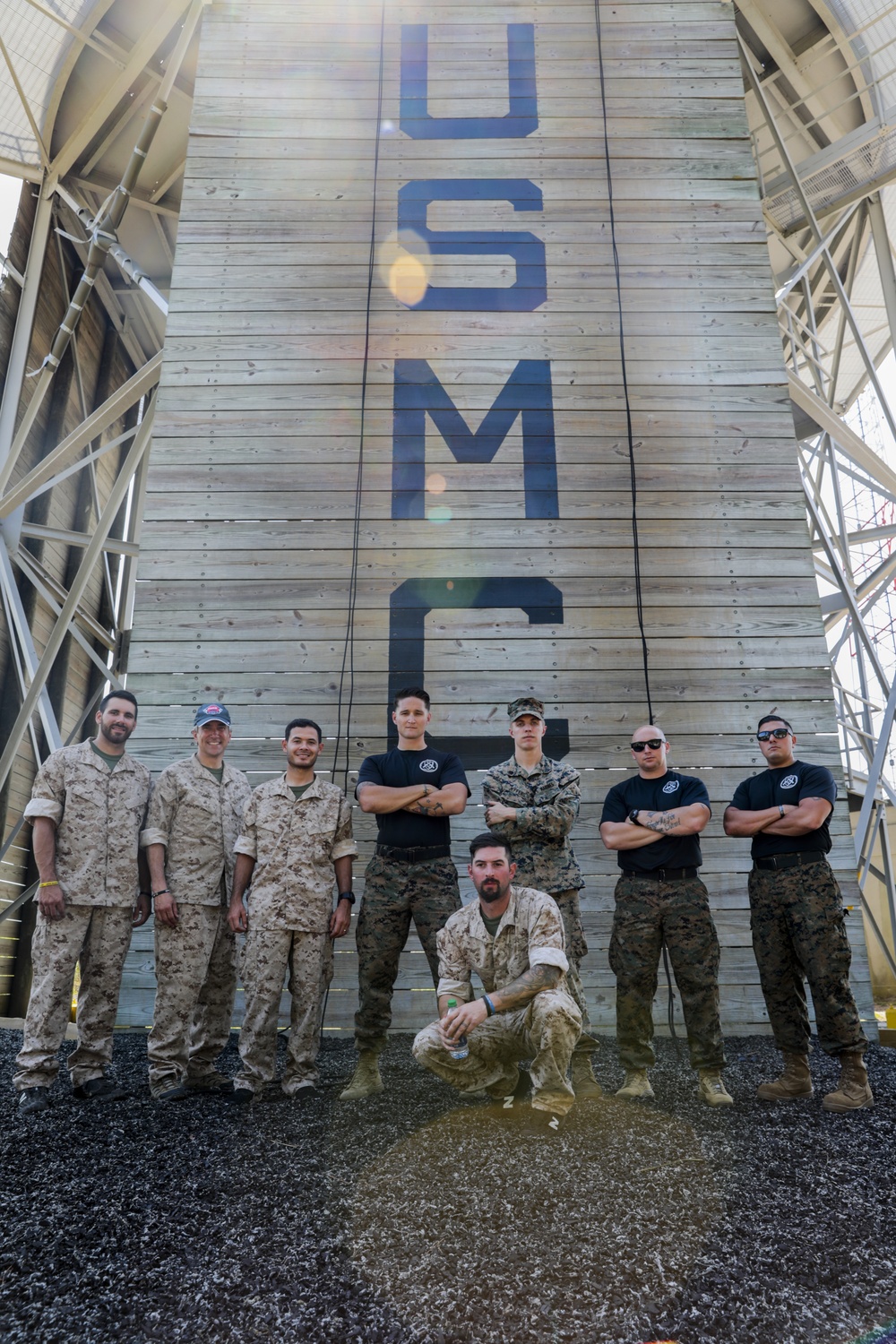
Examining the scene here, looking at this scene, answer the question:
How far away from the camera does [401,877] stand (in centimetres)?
436

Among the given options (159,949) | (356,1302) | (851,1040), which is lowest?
(356,1302)

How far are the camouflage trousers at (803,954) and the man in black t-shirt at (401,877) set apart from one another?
4.93ft

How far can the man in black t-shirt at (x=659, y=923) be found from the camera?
158 inches

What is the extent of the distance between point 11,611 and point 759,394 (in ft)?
22.3

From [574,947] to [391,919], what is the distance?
2.93 feet

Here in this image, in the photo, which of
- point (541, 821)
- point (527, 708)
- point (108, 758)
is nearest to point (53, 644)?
point (108, 758)

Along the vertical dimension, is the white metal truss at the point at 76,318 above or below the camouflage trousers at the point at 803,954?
above

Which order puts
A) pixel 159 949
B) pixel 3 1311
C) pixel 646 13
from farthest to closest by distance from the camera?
1. pixel 646 13
2. pixel 159 949
3. pixel 3 1311

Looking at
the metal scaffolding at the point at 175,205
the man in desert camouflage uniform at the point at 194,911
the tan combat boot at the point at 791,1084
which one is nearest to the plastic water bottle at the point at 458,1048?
the man in desert camouflage uniform at the point at 194,911

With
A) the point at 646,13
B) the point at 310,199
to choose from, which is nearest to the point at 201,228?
the point at 310,199

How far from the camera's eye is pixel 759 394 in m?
6.87

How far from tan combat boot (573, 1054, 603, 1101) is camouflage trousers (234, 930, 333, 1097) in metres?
1.19

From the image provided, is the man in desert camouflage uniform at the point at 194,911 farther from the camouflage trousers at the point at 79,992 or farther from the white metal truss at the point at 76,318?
the white metal truss at the point at 76,318

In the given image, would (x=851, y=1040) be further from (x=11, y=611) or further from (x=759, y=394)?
(x=11, y=611)
